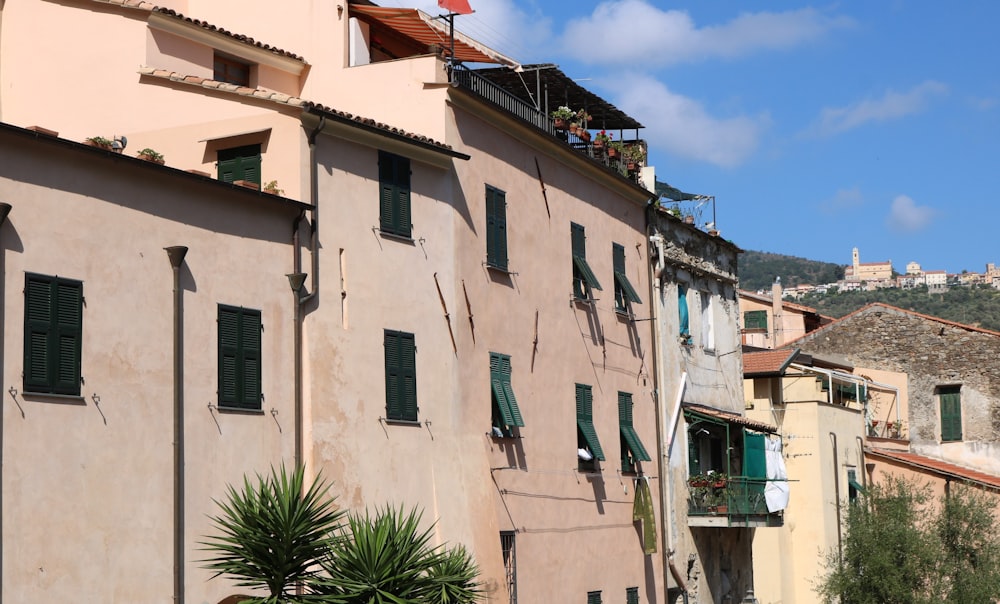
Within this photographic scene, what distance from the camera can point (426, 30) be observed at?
955 inches

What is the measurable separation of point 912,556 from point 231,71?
19.7 meters

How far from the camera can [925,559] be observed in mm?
31781

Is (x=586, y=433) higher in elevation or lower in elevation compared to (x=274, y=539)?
higher

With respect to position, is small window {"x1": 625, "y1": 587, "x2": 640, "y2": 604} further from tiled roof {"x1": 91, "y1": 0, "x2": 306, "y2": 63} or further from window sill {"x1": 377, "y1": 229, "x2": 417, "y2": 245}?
tiled roof {"x1": 91, "y1": 0, "x2": 306, "y2": 63}

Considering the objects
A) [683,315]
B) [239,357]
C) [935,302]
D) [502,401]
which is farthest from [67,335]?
[935,302]

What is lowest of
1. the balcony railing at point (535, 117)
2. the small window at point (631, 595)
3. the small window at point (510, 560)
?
the small window at point (631, 595)

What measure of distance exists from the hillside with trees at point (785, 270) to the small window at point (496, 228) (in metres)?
119

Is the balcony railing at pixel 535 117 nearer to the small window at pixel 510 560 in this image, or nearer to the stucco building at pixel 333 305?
the stucco building at pixel 333 305

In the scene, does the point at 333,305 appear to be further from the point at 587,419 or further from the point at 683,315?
the point at 683,315

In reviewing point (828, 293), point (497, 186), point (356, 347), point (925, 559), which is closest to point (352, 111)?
point (497, 186)

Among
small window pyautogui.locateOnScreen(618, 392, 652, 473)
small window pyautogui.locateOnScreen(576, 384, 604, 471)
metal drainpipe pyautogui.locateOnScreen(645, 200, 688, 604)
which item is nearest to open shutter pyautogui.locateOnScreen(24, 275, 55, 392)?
small window pyautogui.locateOnScreen(576, 384, 604, 471)

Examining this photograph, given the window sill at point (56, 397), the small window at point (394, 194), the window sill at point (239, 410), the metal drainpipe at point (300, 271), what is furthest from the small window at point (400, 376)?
the window sill at point (56, 397)

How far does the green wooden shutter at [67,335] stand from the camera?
14.5 meters

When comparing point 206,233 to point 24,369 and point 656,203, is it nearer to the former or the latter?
point 24,369
